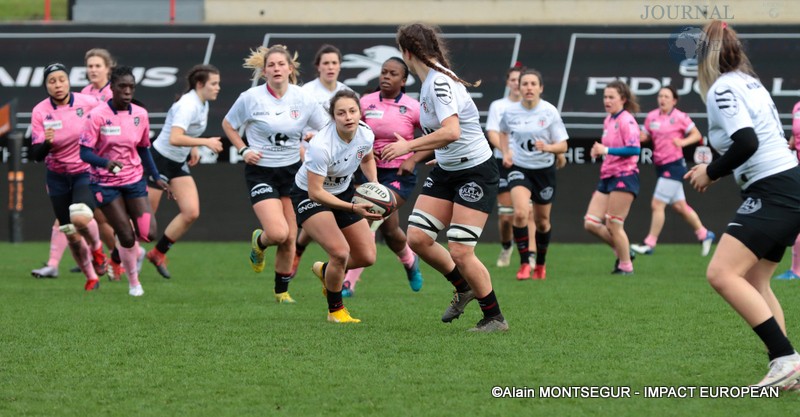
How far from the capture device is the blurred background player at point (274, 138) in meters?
9.98

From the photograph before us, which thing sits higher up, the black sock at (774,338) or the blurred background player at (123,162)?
the black sock at (774,338)

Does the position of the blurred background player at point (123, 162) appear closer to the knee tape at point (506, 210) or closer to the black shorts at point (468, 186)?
the black shorts at point (468, 186)

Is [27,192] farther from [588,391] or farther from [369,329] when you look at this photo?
[588,391]

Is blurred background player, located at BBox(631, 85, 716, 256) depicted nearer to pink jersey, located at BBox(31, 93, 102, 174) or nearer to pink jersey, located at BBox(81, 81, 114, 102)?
pink jersey, located at BBox(81, 81, 114, 102)

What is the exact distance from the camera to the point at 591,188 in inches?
721

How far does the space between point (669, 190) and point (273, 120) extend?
306 inches

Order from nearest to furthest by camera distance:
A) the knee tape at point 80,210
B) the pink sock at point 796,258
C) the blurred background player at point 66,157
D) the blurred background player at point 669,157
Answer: the knee tape at point 80,210, the blurred background player at point 66,157, the pink sock at point 796,258, the blurred background player at point 669,157

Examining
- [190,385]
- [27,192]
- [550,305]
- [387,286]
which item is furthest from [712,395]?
[27,192]

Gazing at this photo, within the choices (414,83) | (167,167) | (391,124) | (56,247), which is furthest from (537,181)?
(414,83)

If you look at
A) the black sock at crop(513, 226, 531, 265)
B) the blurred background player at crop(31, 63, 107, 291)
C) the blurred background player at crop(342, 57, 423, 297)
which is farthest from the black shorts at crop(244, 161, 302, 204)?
the black sock at crop(513, 226, 531, 265)

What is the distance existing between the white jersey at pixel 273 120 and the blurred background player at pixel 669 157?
707 centimetres

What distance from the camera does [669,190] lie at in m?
16.2

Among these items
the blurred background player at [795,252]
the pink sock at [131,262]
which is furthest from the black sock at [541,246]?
the pink sock at [131,262]

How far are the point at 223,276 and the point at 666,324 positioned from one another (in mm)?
5997
